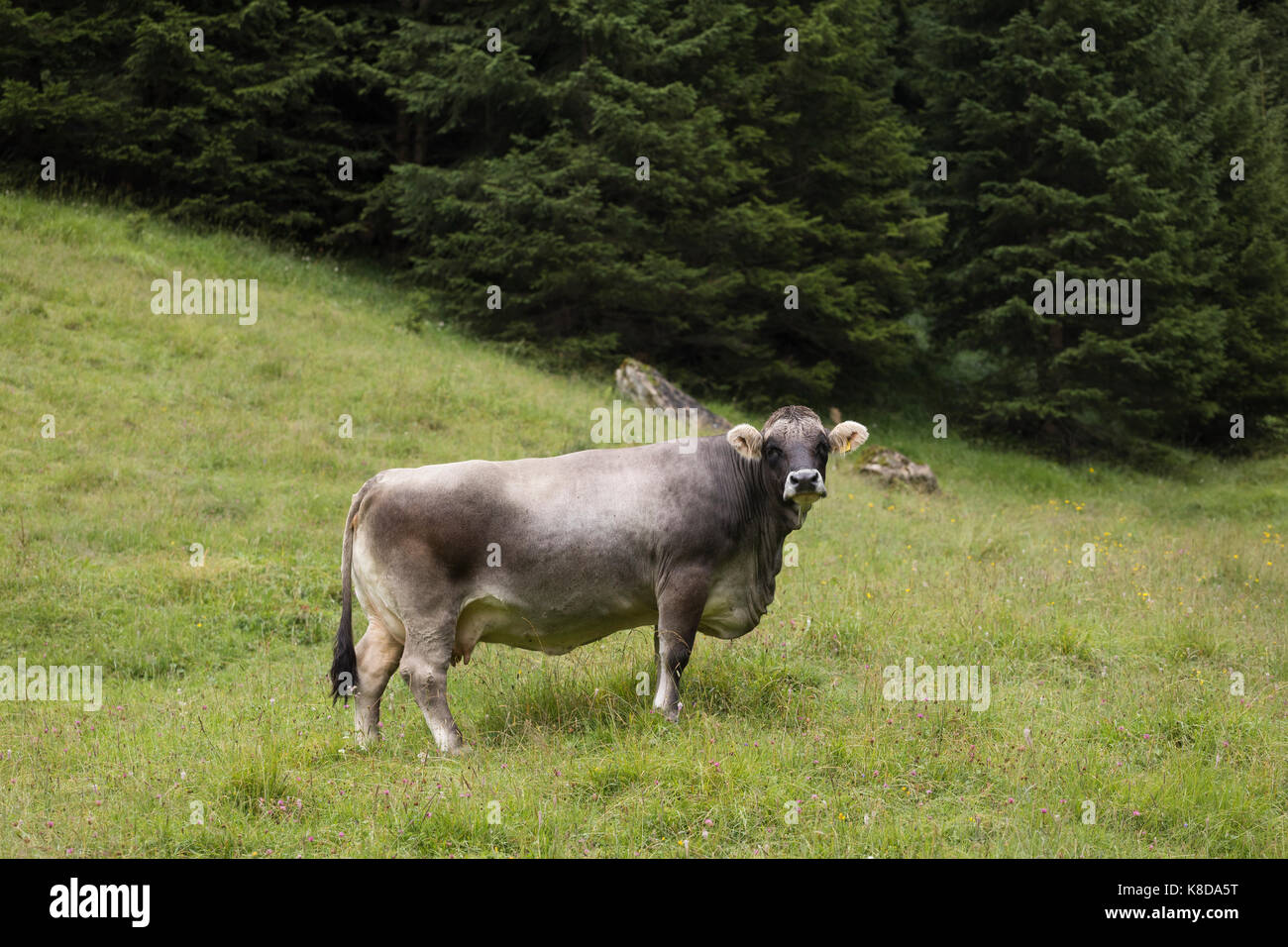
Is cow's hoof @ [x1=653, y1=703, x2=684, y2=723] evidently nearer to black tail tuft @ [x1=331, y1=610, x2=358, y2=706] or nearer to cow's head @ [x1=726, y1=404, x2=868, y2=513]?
cow's head @ [x1=726, y1=404, x2=868, y2=513]

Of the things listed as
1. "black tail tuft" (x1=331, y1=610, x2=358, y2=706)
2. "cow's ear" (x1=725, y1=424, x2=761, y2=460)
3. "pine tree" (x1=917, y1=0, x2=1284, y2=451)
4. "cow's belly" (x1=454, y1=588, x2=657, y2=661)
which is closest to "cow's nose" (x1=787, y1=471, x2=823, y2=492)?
"cow's ear" (x1=725, y1=424, x2=761, y2=460)

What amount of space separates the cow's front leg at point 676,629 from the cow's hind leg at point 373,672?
70.4 inches

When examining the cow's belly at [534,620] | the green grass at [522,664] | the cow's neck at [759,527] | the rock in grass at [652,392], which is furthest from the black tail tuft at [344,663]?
the rock in grass at [652,392]

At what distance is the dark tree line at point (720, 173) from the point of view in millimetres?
23516

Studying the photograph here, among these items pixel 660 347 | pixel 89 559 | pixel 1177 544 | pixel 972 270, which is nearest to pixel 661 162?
pixel 660 347

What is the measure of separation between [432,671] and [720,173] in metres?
20.0

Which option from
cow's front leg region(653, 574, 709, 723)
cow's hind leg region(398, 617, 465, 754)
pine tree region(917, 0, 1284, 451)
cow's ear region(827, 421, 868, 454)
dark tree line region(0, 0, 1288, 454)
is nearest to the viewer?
cow's hind leg region(398, 617, 465, 754)

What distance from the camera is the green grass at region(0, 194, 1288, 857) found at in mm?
5832

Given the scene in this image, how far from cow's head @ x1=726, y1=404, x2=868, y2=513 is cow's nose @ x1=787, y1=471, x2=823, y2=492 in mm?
135

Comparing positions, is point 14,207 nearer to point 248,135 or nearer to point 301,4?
point 248,135

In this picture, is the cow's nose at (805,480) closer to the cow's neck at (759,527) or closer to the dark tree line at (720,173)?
the cow's neck at (759,527)

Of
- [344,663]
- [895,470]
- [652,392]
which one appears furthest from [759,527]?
[652,392]

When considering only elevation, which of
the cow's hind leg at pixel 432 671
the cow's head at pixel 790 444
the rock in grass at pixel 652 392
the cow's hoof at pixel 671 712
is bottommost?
the cow's hoof at pixel 671 712

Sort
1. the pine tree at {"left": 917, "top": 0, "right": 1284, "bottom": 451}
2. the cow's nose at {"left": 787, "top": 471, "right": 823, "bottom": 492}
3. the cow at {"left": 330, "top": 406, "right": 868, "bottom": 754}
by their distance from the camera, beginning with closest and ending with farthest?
the cow's nose at {"left": 787, "top": 471, "right": 823, "bottom": 492}, the cow at {"left": 330, "top": 406, "right": 868, "bottom": 754}, the pine tree at {"left": 917, "top": 0, "right": 1284, "bottom": 451}
